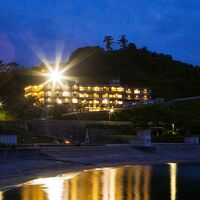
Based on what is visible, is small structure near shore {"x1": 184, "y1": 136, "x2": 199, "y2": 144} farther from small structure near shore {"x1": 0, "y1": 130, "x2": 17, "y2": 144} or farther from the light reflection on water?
small structure near shore {"x1": 0, "y1": 130, "x2": 17, "y2": 144}

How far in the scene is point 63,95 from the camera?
17038cm

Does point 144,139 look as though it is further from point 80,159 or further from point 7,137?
point 7,137

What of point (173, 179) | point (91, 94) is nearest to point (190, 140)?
A: point (173, 179)

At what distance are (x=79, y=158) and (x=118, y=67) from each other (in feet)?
488

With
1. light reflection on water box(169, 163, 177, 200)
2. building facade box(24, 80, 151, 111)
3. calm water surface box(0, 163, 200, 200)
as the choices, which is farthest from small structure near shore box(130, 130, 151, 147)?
building facade box(24, 80, 151, 111)

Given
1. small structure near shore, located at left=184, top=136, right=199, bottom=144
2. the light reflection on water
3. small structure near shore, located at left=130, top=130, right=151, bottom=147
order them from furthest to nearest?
small structure near shore, located at left=184, top=136, right=199, bottom=144
small structure near shore, located at left=130, top=130, right=151, bottom=147
the light reflection on water

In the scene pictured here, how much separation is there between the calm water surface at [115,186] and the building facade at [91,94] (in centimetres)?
12072

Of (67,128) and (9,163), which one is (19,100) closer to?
(67,128)

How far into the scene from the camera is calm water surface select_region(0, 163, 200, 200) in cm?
2995

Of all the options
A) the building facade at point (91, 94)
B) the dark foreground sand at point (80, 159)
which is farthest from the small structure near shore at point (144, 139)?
the building facade at point (91, 94)

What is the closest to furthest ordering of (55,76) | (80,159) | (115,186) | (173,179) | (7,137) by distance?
(115,186)
(173,179)
(80,159)
(7,137)
(55,76)

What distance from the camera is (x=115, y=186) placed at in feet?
114

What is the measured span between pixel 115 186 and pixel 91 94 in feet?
459

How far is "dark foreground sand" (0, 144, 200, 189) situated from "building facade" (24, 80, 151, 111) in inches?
3973
